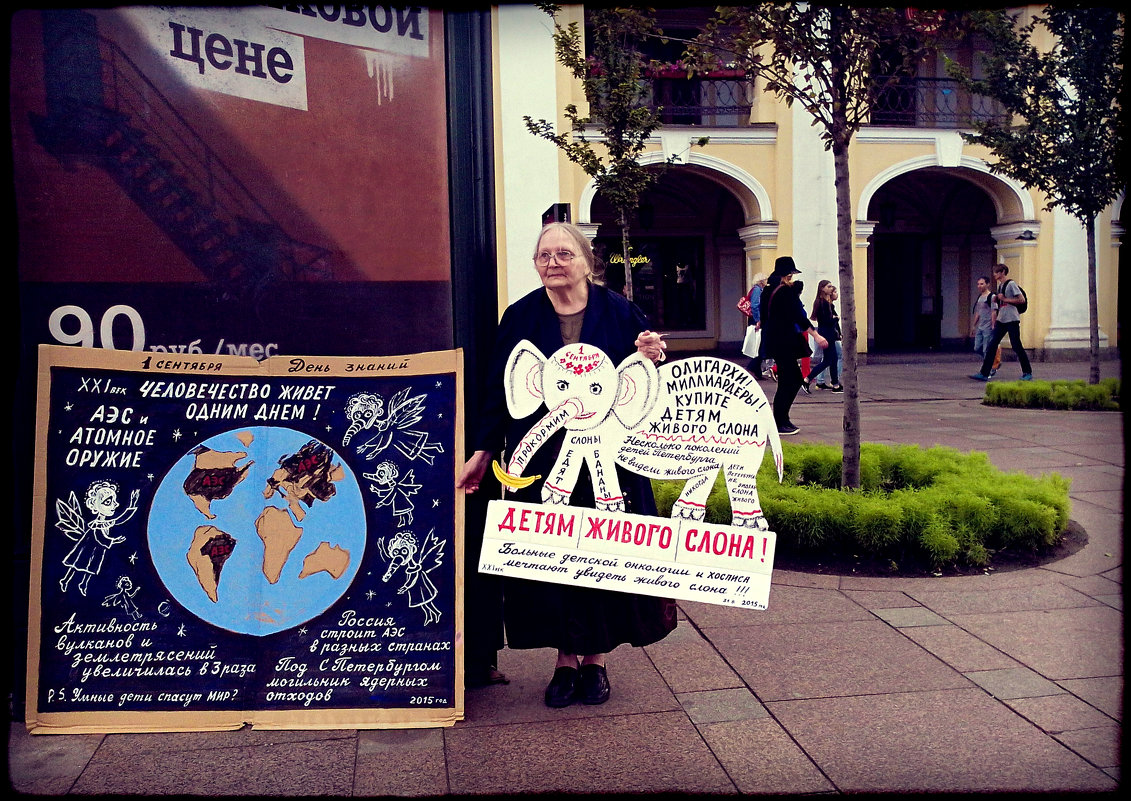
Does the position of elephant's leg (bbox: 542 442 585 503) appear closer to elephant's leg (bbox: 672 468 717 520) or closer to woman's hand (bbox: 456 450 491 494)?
woman's hand (bbox: 456 450 491 494)

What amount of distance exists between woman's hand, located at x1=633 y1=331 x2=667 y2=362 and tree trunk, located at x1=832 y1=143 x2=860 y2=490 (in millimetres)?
2824

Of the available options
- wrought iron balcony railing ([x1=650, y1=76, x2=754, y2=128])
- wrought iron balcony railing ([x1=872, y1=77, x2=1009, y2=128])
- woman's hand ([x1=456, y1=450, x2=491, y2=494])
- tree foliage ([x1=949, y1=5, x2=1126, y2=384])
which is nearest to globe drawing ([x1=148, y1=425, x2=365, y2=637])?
woman's hand ([x1=456, y1=450, x2=491, y2=494])

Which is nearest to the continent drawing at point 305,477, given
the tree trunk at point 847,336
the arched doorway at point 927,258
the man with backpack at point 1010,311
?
the tree trunk at point 847,336

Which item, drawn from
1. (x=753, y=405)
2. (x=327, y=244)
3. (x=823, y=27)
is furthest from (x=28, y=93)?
(x=823, y=27)

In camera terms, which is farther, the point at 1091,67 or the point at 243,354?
the point at 1091,67

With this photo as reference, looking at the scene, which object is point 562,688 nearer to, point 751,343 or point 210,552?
point 210,552

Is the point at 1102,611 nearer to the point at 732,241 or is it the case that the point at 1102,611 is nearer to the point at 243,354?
the point at 243,354

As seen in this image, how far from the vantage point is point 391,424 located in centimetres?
308

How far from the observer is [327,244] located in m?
3.17

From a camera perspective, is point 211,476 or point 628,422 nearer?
point 211,476

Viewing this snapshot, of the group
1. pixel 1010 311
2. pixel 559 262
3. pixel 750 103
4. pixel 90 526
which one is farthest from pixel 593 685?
pixel 750 103

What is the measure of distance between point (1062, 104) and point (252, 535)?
42.6 feet

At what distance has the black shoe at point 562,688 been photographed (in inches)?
127

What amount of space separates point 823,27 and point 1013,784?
433cm
